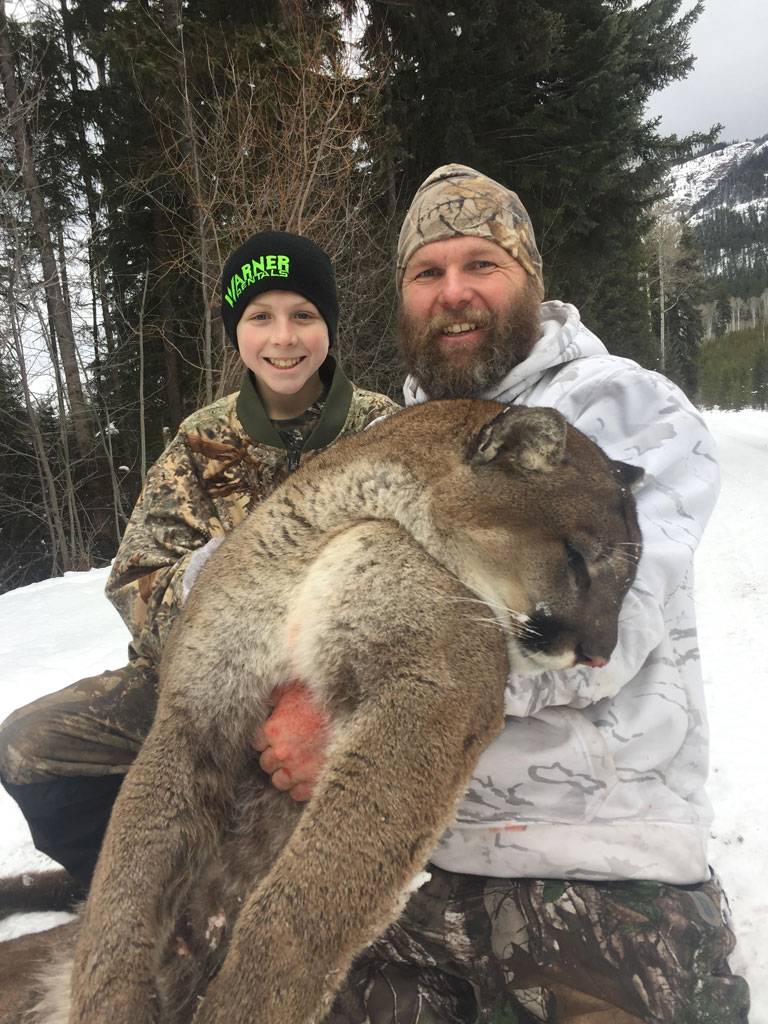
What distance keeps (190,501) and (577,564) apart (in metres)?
2.27

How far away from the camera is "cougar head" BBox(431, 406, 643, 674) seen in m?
2.22

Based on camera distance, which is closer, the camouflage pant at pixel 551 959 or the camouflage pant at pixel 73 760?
the camouflage pant at pixel 551 959

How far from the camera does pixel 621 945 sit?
91.7 inches

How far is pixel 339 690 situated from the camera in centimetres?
216

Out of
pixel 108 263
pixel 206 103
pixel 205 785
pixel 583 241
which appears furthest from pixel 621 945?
pixel 583 241

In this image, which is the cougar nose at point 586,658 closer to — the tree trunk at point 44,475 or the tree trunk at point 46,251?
the tree trunk at point 46,251

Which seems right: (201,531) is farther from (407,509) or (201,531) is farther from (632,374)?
(632,374)

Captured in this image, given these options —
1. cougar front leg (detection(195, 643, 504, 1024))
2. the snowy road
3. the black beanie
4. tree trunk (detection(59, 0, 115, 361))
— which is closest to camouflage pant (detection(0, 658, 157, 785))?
cougar front leg (detection(195, 643, 504, 1024))

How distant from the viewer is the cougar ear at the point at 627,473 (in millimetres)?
2487

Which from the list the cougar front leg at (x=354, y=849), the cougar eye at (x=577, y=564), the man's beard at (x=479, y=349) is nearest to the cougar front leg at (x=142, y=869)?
the cougar front leg at (x=354, y=849)

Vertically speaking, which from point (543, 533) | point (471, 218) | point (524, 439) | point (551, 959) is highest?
point (471, 218)

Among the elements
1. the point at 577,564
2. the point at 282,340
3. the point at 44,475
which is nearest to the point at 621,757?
the point at 577,564

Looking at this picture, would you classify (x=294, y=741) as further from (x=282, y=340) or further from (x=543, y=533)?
(x=282, y=340)

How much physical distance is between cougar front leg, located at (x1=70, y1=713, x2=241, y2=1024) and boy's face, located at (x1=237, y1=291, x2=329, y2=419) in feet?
6.75
